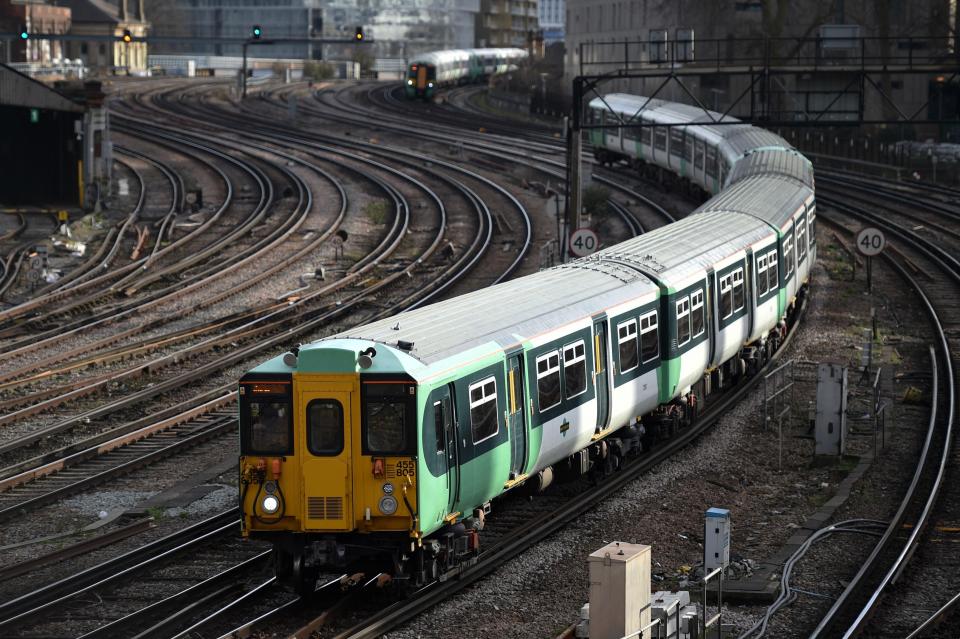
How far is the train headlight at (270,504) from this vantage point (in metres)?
13.5

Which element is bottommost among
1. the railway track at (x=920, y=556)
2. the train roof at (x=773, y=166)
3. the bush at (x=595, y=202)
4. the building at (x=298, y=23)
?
the railway track at (x=920, y=556)

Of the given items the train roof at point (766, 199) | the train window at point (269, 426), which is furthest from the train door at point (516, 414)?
the train roof at point (766, 199)

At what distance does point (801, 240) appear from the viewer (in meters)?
30.5

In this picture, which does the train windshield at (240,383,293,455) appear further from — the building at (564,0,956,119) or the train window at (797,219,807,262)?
the building at (564,0,956,119)

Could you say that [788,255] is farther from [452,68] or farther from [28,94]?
[452,68]

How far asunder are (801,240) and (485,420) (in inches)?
682

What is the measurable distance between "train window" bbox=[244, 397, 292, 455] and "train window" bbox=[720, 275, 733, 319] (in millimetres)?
10873

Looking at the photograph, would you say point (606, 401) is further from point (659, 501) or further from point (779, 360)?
point (779, 360)

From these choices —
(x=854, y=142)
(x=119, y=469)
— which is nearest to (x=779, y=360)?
(x=119, y=469)

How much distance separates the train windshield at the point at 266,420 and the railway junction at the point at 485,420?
0.03 meters

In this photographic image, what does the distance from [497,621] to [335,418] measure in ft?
8.06

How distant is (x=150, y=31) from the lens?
469ft

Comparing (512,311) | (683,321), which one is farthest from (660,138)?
(512,311)

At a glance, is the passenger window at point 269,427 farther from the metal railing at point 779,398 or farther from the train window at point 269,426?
the metal railing at point 779,398
